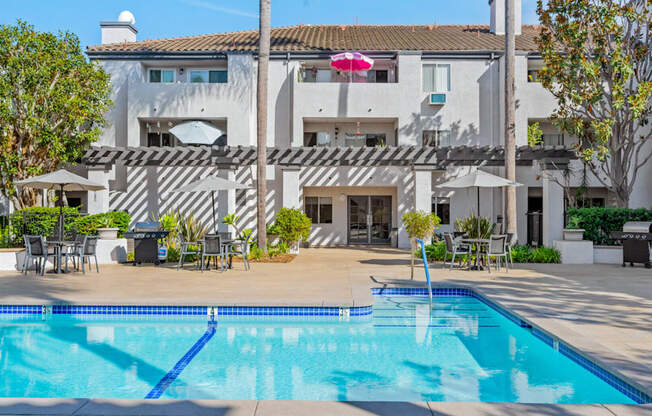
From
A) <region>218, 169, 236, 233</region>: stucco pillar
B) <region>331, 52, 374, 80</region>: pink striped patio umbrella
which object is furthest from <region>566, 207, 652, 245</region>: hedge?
<region>218, 169, 236, 233</region>: stucco pillar

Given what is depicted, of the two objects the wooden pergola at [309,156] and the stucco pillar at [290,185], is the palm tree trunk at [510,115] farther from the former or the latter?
the stucco pillar at [290,185]

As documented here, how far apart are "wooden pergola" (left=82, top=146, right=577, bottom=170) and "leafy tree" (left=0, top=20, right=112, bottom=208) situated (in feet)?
3.71

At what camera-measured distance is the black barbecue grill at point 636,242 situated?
527 inches

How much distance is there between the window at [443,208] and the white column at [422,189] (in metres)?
3.06

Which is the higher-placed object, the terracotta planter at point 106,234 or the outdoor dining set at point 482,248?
the terracotta planter at point 106,234

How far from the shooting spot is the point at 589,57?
16078 mm

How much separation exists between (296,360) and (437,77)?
18.4m

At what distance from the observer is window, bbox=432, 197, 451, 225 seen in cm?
2227

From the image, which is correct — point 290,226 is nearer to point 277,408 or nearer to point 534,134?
point 534,134

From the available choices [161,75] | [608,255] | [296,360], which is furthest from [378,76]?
[296,360]

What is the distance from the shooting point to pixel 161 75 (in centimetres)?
2280

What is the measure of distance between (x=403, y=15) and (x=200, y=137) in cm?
1421

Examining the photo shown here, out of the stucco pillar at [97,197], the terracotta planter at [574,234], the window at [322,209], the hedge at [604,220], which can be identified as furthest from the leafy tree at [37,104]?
the hedge at [604,220]

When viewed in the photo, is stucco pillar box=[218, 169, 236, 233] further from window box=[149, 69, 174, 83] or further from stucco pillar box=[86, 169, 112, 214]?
window box=[149, 69, 174, 83]
